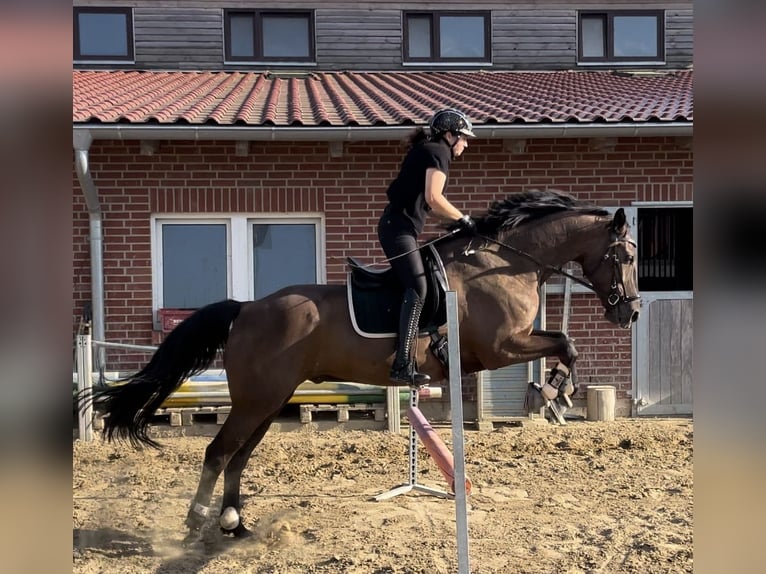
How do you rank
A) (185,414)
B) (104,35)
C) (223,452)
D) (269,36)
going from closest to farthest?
(223,452)
(185,414)
(104,35)
(269,36)

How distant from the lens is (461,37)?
11.5 metres

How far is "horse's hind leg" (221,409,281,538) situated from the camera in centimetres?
429

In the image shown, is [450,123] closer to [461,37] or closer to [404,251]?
[404,251]

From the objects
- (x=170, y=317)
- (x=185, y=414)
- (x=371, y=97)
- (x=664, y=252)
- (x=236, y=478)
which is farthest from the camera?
(x=371, y=97)

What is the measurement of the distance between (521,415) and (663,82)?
251 inches

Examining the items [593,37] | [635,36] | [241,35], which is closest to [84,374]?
[241,35]

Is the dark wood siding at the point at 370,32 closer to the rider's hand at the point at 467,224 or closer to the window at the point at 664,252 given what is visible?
the window at the point at 664,252

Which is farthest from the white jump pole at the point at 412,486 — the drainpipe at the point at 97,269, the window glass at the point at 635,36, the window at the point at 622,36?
the window glass at the point at 635,36

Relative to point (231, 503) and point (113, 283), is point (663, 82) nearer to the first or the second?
point (113, 283)

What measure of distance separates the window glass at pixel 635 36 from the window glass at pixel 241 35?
6.47 m

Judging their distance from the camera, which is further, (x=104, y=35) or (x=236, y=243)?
(x=104, y=35)

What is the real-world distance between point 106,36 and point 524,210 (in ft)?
31.1

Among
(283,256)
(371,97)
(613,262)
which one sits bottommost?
(613,262)
